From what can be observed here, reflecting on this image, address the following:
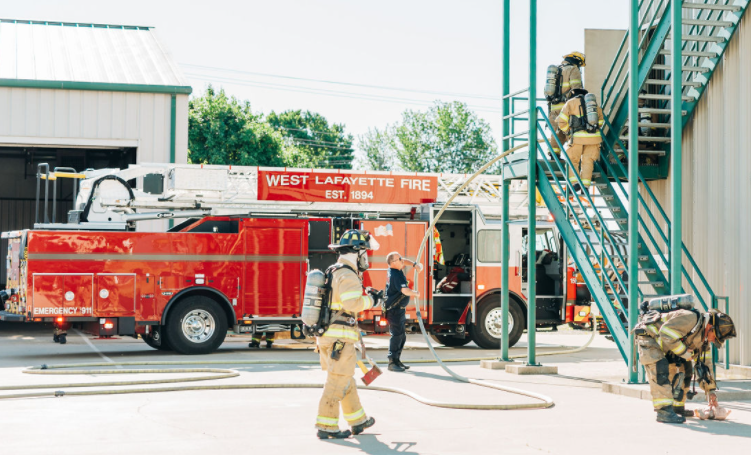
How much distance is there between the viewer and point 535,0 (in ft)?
42.8

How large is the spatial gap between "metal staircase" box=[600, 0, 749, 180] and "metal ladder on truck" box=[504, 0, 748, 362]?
0.01m

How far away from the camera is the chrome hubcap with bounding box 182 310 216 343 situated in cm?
1606

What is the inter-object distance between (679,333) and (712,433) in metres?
0.98

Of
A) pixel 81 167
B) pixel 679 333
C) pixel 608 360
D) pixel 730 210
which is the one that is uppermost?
pixel 81 167

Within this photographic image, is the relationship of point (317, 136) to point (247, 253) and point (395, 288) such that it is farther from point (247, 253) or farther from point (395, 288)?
point (395, 288)

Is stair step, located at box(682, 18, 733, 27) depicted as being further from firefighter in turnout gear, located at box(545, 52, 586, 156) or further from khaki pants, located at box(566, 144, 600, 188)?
khaki pants, located at box(566, 144, 600, 188)

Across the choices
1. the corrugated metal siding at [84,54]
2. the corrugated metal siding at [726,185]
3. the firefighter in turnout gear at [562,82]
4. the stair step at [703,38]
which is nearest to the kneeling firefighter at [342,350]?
the firefighter in turnout gear at [562,82]

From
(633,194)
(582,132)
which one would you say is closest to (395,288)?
(582,132)

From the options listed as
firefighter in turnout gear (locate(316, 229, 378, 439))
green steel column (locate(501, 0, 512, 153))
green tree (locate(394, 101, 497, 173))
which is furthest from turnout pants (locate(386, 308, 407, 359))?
green tree (locate(394, 101, 497, 173))

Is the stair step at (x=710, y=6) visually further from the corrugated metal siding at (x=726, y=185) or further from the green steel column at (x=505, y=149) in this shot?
the green steel column at (x=505, y=149)

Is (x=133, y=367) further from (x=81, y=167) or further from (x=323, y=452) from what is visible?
(x=81, y=167)

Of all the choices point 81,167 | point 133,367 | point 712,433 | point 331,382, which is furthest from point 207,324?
point 81,167

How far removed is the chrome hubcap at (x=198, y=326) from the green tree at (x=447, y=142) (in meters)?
50.1

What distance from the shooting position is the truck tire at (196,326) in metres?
15.9
